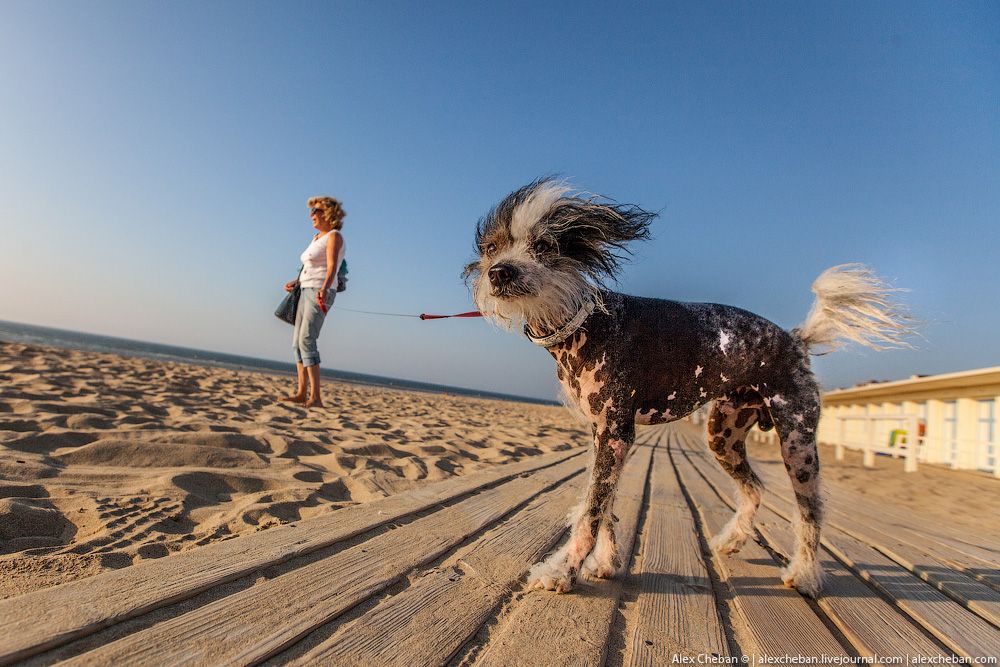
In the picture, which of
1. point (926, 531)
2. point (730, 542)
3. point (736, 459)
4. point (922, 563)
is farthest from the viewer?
point (926, 531)

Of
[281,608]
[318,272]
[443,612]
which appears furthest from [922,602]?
[318,272]

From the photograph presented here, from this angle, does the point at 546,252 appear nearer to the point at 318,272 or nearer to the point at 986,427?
the point at 318,272

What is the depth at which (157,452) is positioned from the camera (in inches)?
125

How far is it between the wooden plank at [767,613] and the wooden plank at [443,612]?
66cm

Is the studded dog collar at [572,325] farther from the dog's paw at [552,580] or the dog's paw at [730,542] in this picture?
the dog's paw at [730,542]

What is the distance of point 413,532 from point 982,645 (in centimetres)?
230

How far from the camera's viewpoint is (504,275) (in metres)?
2.26

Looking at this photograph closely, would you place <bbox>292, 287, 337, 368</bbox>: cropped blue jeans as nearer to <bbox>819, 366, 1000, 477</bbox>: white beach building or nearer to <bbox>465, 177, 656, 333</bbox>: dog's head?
<bbox>465, 177, 656, 333</bbox>: dog's head

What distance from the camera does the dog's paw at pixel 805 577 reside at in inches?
86.8

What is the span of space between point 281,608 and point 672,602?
1451 mm

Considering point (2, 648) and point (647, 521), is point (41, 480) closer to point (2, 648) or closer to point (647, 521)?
point (2, 648)

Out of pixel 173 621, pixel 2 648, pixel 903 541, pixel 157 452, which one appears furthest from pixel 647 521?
pixel 157 452

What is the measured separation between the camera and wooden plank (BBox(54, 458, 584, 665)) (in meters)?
1.18

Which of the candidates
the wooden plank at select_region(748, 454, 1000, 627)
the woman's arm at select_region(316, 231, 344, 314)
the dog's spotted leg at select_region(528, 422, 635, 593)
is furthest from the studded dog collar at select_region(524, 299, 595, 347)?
the woman's arm at select_region(316, 231, 344, 314)
